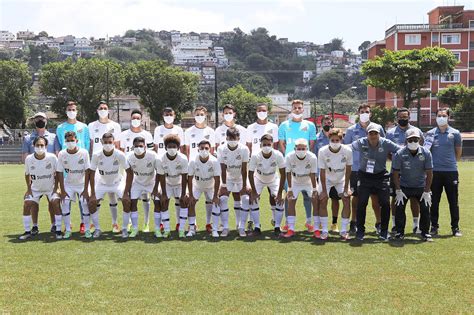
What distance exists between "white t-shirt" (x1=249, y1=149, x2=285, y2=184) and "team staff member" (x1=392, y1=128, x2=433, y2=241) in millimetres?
1964

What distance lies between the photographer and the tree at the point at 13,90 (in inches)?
2320

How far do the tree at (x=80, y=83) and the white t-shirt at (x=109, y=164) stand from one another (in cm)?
5229

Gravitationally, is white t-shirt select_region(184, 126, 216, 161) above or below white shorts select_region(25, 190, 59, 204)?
above

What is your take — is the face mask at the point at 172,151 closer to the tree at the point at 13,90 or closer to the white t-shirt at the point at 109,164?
the white t-shirt at the point at 109,164

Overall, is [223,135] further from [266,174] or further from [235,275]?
[235,275]

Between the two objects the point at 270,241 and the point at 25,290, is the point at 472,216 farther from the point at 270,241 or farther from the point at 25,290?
the point at 25,290

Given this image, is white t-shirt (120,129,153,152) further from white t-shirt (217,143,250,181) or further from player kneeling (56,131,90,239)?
white t-shirt (217,143,250,181)

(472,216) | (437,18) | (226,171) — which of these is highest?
(437,18)

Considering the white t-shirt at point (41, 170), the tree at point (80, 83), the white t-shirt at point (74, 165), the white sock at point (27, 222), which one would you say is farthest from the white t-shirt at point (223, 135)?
the tree at point (80, 83)

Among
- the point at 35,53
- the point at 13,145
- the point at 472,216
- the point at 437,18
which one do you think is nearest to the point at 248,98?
the point at 437,18

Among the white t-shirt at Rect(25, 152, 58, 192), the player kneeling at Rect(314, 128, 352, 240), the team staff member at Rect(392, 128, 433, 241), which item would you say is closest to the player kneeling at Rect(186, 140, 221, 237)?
the player kneeling at Rect(314, 128, 352, 240)

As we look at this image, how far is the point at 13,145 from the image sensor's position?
157 feet

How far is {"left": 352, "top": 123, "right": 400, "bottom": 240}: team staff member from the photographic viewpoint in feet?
28.6

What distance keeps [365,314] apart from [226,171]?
15.1 ft
